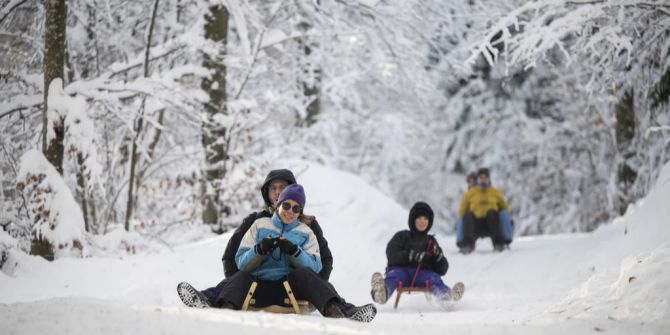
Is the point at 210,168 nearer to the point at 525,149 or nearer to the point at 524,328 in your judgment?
the point at 524,328

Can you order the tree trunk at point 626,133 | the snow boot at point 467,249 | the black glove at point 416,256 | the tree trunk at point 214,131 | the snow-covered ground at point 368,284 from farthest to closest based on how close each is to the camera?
the tree trunk at point 626,133
the snow boot at point 467,249
the tree trunk at point 214,131
the black glove at point 416,256
the snow-covered ground at point 368,284

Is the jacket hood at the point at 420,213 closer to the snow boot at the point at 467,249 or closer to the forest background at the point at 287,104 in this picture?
the forest background at the point at 287,104

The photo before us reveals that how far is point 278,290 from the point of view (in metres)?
4.63

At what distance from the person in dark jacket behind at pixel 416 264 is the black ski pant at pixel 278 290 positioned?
2232 millimetres

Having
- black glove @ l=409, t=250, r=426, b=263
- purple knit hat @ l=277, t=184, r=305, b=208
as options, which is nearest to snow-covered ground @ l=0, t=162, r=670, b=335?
black glove @ l=409, t=250, r=426, b=263

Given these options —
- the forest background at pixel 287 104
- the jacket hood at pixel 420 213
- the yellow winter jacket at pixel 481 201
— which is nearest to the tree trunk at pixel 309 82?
the forest background at pixel 287 104

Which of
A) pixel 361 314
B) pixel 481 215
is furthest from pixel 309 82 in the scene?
pixel 361 314

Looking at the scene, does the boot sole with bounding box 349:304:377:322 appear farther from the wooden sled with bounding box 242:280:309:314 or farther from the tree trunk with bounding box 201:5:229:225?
the tree trunk with bounding box 201:5:229:225

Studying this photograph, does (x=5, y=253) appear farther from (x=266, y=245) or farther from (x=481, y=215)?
(x=481, y=215)

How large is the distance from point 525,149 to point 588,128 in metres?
2.70

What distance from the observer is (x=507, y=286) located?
784cm

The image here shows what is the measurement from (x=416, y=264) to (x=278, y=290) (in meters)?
2.89

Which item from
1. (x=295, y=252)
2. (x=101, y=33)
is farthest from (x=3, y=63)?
(x=295, y=252)

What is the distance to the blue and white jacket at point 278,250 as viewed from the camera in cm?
462
